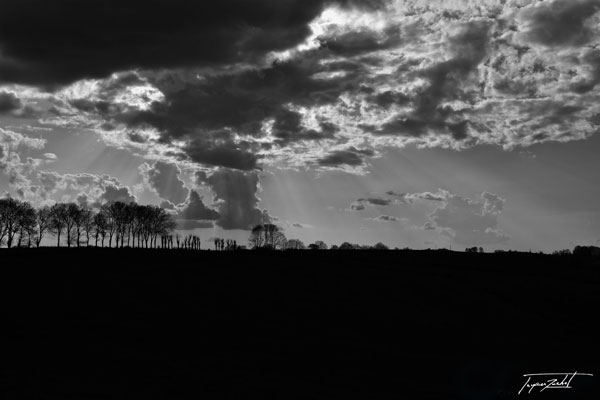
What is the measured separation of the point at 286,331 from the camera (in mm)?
31359

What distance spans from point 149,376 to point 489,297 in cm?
3605

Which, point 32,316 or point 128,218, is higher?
point 128,218

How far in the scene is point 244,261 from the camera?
7219cm

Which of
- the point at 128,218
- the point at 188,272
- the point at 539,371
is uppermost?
the point at 128,218

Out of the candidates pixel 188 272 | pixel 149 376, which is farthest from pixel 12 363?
pixel 188 272

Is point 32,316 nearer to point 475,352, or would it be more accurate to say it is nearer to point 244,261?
point 475,352
